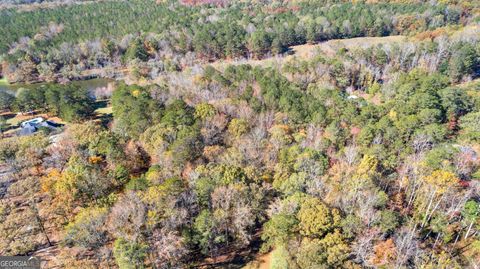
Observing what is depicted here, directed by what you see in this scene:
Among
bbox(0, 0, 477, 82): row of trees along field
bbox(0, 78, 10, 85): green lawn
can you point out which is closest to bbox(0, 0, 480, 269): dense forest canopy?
bbox(0, 0, 477, 82): row of trees along field

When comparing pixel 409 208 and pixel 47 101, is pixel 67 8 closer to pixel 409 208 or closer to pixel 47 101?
pixel 47 101

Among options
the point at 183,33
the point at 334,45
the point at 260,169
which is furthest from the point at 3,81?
the point at 334,45

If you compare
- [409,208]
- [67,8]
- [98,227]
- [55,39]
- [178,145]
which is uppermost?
[67,8]

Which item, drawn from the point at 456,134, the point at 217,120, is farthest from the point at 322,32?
the point at 217,120

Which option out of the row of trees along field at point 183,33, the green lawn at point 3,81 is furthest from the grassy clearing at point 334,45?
the green lawn at point 3,81

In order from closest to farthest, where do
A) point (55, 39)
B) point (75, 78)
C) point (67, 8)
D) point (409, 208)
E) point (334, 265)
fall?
point (334, 265) < point (409, 208) < point (75, 78) < point (55, 39) < point (67, 8)

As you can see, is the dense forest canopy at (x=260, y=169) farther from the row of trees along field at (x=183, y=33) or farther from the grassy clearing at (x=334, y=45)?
the row of trees along field at (x=183, y=33)

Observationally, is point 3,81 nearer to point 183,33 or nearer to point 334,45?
point 183,33
